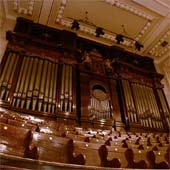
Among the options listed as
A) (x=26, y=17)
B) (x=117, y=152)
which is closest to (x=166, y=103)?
(x=117, y=152)

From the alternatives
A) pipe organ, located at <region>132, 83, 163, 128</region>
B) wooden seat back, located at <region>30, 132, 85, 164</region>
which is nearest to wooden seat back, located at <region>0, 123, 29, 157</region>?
wooden seat back, located at <region>30, 132, 85, 164</region>

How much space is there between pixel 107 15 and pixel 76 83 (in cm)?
187

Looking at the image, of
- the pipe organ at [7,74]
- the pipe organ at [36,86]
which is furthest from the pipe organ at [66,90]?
the pipe organ at [7,74]

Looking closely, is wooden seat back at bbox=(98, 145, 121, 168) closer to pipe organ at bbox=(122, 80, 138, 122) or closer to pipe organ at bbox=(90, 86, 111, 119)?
pipe organ at bbox=(90, 86, 111, 119)

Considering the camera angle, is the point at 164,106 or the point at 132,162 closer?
the point at 132,162

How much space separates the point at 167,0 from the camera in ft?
13.6

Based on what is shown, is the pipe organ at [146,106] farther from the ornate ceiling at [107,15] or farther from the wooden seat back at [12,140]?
the wooden seat back at [12,140]

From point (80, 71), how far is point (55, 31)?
50.4 inches

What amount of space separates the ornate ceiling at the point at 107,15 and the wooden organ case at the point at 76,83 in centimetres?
24

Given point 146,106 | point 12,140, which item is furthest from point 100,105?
point 12,140

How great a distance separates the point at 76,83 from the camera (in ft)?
12.7

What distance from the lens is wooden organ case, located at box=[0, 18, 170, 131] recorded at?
3.18m

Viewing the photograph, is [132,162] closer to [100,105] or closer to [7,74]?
[100,105]

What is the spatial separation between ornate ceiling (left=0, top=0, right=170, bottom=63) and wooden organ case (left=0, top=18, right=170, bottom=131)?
0.24 metres
